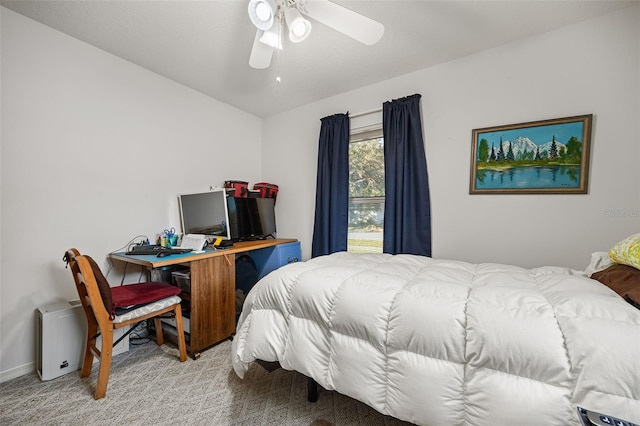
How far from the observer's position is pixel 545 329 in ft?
2.64

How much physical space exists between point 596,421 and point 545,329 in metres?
0.31

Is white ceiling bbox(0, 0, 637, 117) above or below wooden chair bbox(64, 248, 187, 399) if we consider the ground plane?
above

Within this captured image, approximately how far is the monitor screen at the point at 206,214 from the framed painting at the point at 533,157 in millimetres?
2257

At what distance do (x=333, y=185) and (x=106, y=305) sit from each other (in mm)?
2078

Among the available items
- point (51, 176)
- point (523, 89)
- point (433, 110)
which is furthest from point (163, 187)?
point (523, 89)

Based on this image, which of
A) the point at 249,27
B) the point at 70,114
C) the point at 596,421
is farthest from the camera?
the point at 70,114

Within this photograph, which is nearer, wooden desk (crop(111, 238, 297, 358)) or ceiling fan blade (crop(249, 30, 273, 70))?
ceiling fan blade (crop(249, 30, 273, 70))

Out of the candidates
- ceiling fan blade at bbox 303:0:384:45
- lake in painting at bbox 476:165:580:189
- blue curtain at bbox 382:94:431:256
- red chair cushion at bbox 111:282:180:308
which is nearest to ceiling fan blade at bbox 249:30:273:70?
ceiling fan blade at bbox 303:0:384:45

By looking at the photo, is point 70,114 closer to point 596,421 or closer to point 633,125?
point 596,421

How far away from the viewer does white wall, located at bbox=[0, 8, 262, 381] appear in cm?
163

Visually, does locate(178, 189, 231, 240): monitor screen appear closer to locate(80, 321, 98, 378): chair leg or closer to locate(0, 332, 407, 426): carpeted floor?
locate(80, 321, 98, 378): chair leg

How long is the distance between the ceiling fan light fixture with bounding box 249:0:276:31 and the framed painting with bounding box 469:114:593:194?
5.84ft

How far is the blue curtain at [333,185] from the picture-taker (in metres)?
2.68

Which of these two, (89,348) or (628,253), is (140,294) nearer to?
(89,348)
